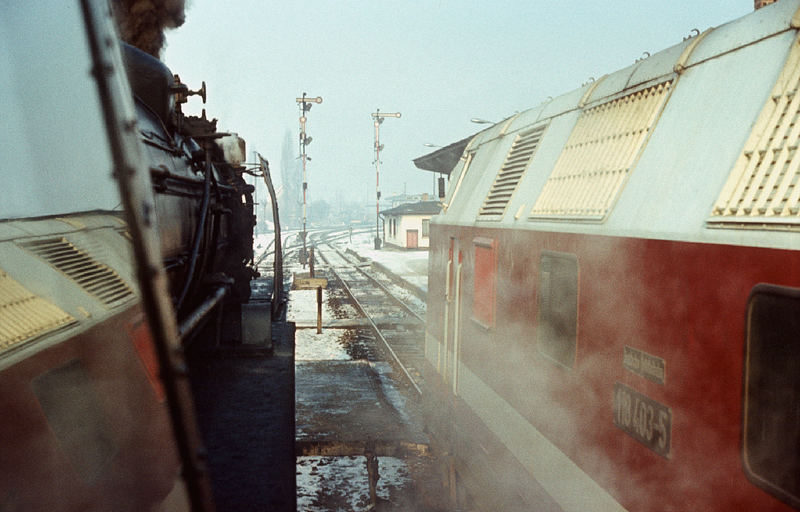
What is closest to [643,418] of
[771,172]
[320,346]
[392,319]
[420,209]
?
[771,172]

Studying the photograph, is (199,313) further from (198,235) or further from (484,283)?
(484,283)

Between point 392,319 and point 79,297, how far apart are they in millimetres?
17481

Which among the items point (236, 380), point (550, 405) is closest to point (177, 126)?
point (236, 380)

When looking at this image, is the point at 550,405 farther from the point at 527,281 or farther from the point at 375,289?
the point at 375,289

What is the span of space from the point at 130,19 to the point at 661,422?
783 cm

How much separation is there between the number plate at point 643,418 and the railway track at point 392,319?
721cm

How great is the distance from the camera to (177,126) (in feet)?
18.6

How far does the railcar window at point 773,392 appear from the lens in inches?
92.4

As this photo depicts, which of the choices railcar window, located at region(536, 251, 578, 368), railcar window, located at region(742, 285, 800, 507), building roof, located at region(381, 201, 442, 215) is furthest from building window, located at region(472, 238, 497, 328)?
building roof, located at region(381, 201, 442, 215)

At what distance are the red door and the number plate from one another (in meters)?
43.2

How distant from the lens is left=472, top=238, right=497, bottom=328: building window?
6059 millimetres

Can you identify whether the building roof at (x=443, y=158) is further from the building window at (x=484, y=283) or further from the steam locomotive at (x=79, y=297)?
the steam locomotive at (x=79, y=297)

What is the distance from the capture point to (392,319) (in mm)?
19062

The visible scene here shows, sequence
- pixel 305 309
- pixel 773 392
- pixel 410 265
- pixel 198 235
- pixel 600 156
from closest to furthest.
Result: pixel 773 392 < pixel 600 156 < pixel 198 235 < pixel 305 309 < pixel 410 265
